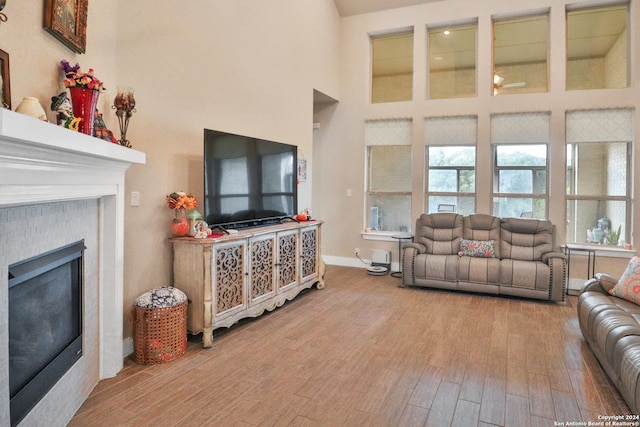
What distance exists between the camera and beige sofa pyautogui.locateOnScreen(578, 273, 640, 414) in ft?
6.89

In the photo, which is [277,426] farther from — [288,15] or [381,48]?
[381,48]

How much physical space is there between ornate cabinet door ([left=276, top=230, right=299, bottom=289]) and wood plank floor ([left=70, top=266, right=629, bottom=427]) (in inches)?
14.6

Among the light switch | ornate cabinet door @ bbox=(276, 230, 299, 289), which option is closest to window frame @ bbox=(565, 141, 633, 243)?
ornate cabinet door @ bbox=(276, 230, 299, 289)

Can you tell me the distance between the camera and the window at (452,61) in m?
5.77

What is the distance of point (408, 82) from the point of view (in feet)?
20.1

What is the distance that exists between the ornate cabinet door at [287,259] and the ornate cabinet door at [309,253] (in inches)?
4.8

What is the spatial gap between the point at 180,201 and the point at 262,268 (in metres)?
1.06

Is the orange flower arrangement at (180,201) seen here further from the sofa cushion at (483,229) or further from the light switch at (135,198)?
the sofa cushion at (483,229)

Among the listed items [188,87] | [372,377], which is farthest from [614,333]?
[188,87]

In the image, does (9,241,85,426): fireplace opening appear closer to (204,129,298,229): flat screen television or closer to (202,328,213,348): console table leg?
(202,328,213,348): console table leg

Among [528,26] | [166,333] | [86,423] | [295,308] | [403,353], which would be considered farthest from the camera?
[528,26]

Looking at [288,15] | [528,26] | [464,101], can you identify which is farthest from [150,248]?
[528,26]

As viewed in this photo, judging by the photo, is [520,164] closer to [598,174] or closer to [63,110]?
[598,174]

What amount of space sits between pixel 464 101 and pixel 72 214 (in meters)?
5.17
